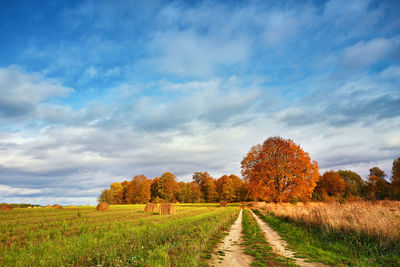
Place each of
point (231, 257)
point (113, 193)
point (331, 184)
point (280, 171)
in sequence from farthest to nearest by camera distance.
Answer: point (113, 193)
point (331, 184)
point (280, 171)
point (231, 257)

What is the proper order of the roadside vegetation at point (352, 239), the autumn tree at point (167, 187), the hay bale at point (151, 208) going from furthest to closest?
the autumn tree at point (167, 187)
the hay bale at point (151, 208)
the roadside vegetation at point (352, 239)

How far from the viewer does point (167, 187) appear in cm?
9300

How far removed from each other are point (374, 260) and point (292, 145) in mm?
31670

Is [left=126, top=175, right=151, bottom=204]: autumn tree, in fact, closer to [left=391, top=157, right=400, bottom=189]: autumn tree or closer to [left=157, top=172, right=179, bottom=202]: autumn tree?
[left=157, top=172, right=179, bottom=202]: autumn tree

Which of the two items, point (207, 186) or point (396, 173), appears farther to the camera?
point (207, 186)

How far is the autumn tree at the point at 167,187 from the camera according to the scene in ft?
304

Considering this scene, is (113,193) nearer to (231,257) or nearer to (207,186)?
(207,186)

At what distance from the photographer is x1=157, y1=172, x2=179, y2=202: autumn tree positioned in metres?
92.7

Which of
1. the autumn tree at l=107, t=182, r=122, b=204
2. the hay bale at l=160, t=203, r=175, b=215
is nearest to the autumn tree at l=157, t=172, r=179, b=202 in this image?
the autumn tree at l=107, t=182, r=122, b=204

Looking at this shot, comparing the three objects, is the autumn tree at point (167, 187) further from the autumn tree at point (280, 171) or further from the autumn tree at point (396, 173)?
the autumn tree at point (396, 173)

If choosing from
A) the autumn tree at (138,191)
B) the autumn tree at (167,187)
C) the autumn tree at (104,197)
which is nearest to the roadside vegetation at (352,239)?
the autumn tree at (167,187)

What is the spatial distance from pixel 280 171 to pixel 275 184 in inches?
134

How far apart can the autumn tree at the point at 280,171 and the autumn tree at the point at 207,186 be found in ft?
198

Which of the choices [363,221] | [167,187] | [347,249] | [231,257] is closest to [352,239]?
[363,221]
